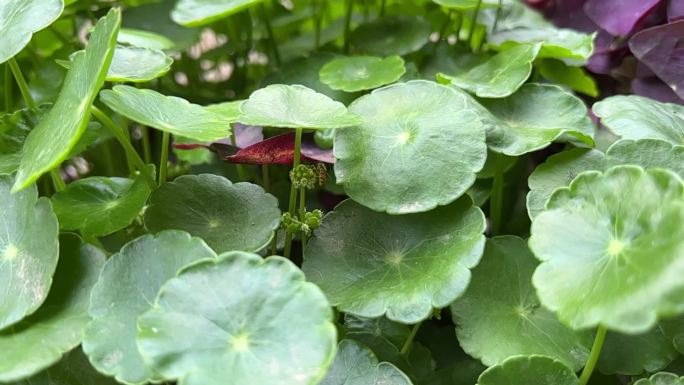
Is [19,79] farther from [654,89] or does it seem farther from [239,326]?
[654,89]

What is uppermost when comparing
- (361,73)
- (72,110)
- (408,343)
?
(72,110)

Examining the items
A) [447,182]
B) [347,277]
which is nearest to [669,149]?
[447,182]

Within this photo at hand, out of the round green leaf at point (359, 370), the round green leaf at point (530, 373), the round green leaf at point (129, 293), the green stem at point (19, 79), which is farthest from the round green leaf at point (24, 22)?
the round green leaf at point (530, 373)

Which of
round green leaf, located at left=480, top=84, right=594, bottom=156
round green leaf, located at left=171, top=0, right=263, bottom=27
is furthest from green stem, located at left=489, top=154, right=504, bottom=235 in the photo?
round green leaf, located at left=171, top=0, right=263, bottom=27

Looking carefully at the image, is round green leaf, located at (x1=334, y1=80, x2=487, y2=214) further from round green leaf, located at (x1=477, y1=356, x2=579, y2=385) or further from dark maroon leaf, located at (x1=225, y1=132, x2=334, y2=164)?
round green leaf, located at (x1=477, y1=356, x2=579, y2=385)

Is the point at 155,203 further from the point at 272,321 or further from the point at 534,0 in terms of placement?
the point at 534,0

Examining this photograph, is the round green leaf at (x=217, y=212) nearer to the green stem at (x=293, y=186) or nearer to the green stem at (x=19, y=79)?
the green stem at (x=293, y=186)

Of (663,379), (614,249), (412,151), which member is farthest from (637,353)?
(412,151)
